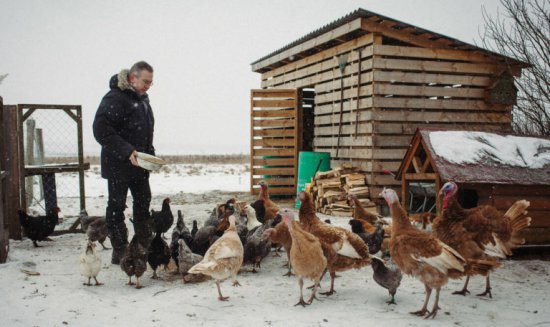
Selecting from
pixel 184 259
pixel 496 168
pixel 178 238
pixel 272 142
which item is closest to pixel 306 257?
pixel 184 259

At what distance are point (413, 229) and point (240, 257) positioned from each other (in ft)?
6.55

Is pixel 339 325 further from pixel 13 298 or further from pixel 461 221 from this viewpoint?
pixel 13 298

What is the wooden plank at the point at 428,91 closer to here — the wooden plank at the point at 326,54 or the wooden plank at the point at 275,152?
the wooden plank at the point at 326,54

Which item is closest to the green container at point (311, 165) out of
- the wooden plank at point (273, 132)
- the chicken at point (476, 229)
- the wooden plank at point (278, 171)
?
the wooden plank at point (278, 171)

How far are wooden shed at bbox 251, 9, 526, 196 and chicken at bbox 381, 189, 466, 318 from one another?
19.5 feet

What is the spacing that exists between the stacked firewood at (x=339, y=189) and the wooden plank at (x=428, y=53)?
3065mm

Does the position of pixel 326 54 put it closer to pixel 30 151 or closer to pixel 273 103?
pixel 273 103

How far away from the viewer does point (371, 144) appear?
32.3 feet

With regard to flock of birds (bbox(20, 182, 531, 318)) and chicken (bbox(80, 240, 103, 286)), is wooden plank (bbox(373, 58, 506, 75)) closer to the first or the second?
flock of birds (bbox(20, 182, 531, 318))

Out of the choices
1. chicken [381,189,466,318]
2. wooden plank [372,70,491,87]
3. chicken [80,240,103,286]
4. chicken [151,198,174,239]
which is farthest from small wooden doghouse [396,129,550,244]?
chicken [80,240,103,286]

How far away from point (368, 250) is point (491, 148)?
114 inches

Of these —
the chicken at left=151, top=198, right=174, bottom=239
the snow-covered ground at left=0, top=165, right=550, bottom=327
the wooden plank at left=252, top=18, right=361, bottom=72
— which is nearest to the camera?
the snow-covered ground at left=0, top=165, right=550, bottom=327

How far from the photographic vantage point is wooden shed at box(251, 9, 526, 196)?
32.3 feet

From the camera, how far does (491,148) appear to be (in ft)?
20.1
